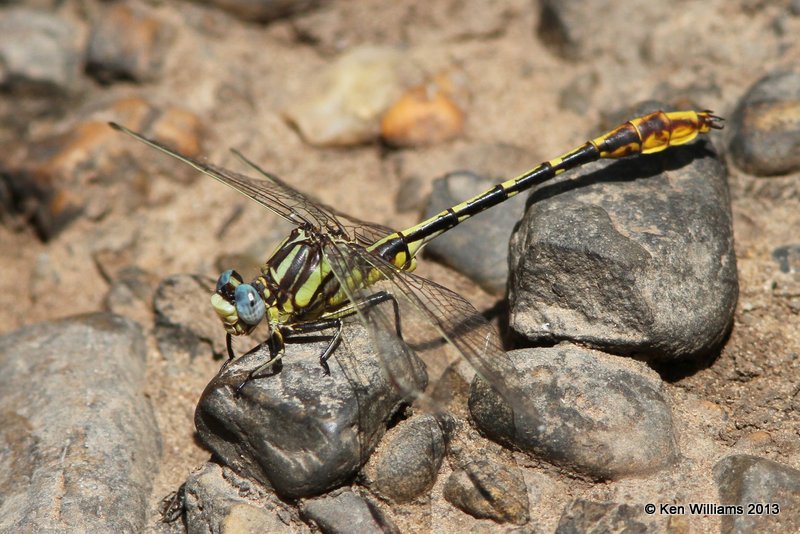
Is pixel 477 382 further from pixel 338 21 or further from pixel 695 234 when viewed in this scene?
pixel 338 21

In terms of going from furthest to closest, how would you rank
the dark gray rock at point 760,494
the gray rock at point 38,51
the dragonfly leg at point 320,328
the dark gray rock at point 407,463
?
the gray rock at point 38,51 → the dragonfly leg at point 320,328 → the dark gray rock at point 407,463 → the dark gray rock at point 760,494

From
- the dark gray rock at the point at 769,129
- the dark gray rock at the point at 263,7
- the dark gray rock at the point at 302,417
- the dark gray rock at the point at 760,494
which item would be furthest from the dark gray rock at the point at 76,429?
the dark gray rock at the point at 769,129

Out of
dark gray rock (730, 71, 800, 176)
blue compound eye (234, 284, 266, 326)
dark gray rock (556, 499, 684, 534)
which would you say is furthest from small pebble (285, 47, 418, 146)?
dark gray rock (556, 499, 684, 534)

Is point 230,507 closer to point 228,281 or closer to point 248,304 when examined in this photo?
point 248,304

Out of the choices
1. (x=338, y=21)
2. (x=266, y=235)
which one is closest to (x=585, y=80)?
(x=338, y=21)

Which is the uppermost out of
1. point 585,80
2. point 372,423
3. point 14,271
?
point 585,80

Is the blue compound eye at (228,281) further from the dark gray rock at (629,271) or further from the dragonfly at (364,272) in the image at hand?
the dark gray rock at (629,271)
